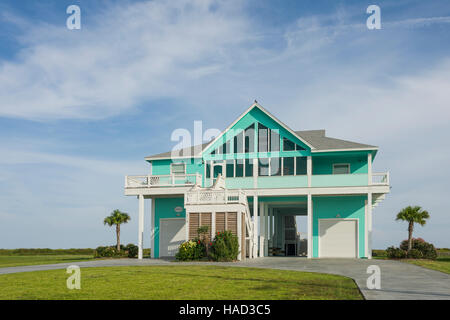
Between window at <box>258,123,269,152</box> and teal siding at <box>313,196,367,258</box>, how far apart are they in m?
4.62

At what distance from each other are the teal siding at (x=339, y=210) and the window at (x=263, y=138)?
4.62 meters

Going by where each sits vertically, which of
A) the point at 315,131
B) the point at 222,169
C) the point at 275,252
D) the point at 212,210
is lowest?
the point at 275,252

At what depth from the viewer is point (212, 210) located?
2591 centimetres

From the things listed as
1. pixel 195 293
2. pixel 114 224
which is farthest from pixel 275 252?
pixel 195 293

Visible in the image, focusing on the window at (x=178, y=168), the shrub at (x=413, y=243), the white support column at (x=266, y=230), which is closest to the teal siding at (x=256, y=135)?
→ the window at (x=178, y=168)

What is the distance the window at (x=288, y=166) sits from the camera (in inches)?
1220

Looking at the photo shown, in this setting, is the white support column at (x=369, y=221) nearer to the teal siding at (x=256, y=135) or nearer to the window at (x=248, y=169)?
the teal siding at (x=256, y=135)

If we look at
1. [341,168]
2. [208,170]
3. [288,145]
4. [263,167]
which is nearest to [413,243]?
[341,168]

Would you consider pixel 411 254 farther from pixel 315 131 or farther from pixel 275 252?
pixel 315 131

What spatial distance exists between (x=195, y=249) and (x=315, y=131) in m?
15.3

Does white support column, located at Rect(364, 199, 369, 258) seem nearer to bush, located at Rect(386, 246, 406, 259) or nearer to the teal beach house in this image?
the teal beach house

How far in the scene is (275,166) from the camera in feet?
100

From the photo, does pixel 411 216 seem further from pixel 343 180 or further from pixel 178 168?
pixel 178 168
